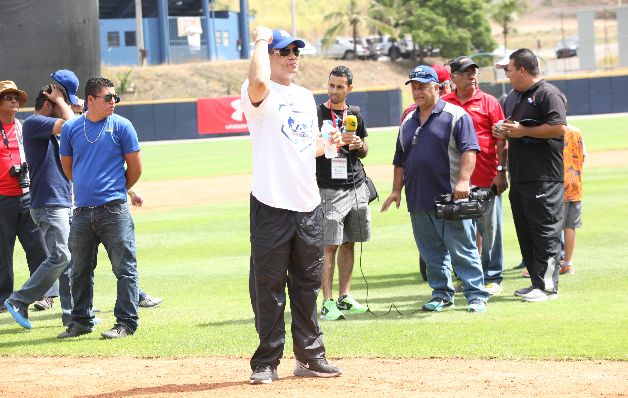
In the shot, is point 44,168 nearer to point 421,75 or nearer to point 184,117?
point 421,75

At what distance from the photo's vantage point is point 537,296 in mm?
9922

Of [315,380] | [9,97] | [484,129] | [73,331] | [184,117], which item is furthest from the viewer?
[184,117]

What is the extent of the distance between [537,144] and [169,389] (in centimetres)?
459

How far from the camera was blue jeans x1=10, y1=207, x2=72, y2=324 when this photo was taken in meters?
9.34

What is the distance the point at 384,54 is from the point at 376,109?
109 ft

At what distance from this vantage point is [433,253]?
9.72m

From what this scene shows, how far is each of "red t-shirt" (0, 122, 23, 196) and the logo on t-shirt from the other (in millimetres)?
4665

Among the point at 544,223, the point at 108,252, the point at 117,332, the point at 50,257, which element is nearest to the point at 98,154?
the point at 108,252

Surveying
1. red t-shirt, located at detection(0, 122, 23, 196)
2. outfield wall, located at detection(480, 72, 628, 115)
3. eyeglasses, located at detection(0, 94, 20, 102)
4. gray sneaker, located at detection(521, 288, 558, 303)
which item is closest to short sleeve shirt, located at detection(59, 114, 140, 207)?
eyeglasses, located at detection(0, 94, 20, 102)

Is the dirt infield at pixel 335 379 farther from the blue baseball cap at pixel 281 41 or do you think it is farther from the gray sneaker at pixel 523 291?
the gray sneaker at pixel 523 291

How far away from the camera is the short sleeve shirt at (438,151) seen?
952 cm

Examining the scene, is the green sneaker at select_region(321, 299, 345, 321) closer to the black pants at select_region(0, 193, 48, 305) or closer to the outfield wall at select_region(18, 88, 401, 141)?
the black pants at select_region(0, 193, 48, 305)

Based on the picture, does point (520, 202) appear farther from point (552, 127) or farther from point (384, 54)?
point (384, 54)

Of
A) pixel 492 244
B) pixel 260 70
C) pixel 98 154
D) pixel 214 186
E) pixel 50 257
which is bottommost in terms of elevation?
pixel 492 244
